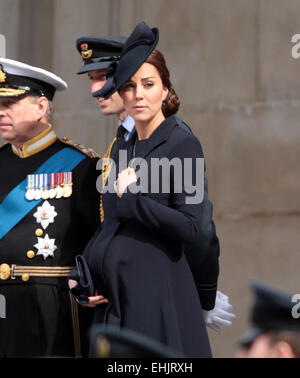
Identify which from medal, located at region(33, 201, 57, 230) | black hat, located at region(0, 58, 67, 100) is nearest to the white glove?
medal, located at region(33, 201, 57, 230)

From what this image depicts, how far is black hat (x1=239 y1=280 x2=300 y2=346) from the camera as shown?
208 cm

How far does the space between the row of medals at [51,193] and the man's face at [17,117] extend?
0.27 meters

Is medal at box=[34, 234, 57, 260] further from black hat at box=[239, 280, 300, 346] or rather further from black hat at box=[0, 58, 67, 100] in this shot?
black hat at box=[239, 280, 300, 346]

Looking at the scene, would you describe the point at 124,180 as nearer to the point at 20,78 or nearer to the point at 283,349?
the point at 20,78

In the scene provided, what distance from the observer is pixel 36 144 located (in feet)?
14.2

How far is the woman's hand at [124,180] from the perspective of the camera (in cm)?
339

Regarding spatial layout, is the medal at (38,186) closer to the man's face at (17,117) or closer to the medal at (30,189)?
the medal at (30,189)

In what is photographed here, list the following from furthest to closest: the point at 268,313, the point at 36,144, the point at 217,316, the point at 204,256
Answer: the point at 36,144
the point at 217,316
the point at 204,256
the point at 268,313

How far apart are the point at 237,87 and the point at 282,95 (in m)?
0.31

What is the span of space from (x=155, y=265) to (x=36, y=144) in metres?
1.19

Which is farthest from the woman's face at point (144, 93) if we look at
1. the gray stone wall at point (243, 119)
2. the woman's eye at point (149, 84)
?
the gray stone wall at point (243, 119)

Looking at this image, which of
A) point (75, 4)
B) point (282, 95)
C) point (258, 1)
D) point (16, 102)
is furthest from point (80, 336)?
point (75, 4)

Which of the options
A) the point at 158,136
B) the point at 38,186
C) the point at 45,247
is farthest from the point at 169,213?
the point at 38,186
